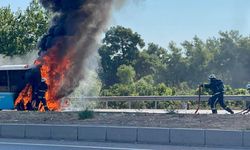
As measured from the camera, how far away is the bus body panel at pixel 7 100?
29.0m

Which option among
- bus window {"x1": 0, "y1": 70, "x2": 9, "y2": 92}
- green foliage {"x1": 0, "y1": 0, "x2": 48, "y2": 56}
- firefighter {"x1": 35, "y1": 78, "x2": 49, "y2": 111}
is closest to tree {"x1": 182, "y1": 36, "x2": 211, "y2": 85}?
green foliage {"x1": 0, "y1": 0, "x2": 48, "y2": 56}

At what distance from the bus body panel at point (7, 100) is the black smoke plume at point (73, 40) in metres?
3.69

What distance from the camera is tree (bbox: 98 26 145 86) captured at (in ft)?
214

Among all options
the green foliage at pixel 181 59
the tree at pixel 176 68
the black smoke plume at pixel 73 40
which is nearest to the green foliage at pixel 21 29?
the black smoke plume at pixel 73 40

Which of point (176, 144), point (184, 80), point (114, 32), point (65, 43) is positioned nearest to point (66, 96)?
point (65, 43)

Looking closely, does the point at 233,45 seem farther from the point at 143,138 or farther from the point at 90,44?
the point at 143,138

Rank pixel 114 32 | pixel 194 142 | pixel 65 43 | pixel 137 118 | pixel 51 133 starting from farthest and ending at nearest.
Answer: pixel 114 32, pixel 65 43, pixel 137 118, pixel 51 133, pixel 194 142

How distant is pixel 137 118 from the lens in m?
17.5

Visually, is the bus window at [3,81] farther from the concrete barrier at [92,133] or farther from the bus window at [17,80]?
the concrete barrier at [92,133]

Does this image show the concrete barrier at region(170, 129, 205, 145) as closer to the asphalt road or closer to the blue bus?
the asphalt road

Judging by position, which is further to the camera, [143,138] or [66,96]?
[66,96]

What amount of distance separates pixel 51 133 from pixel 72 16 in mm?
11592

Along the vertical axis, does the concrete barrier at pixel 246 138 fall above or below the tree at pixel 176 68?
below

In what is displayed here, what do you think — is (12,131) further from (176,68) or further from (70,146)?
(176,68)
